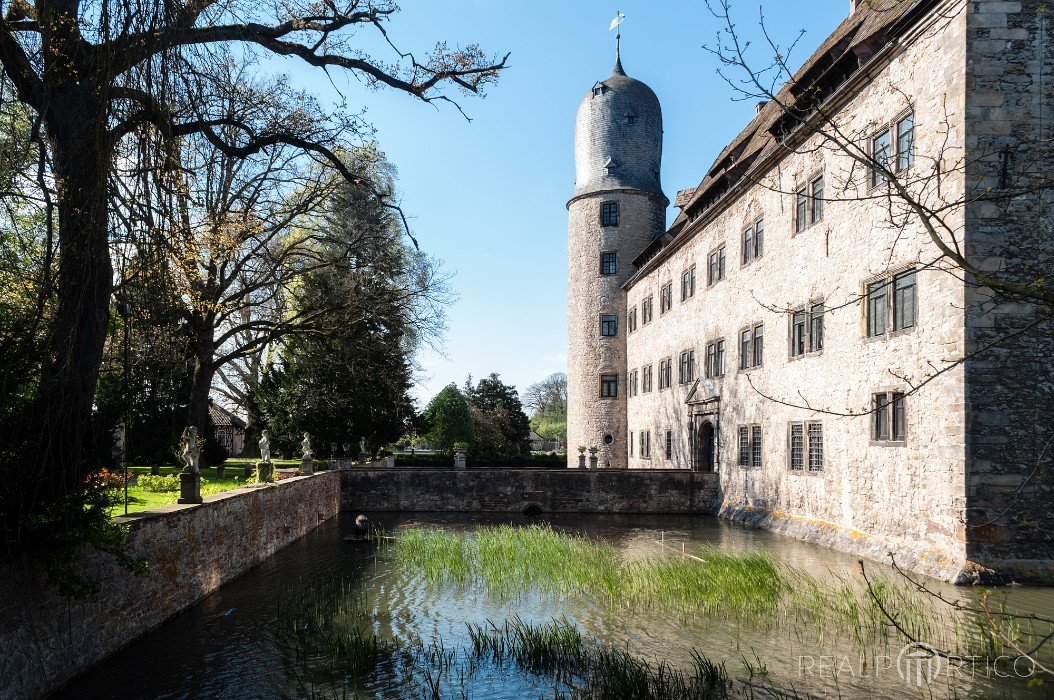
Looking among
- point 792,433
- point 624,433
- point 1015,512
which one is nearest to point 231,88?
point 1015,512

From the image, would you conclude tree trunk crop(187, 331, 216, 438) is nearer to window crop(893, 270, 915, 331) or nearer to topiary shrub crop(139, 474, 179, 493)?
topiary shrub crop(139, 474, 179, 493)

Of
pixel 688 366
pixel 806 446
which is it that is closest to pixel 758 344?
pixel 806 446

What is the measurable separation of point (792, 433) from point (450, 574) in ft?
34.6

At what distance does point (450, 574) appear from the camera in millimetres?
12898

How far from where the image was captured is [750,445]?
22.1 metres

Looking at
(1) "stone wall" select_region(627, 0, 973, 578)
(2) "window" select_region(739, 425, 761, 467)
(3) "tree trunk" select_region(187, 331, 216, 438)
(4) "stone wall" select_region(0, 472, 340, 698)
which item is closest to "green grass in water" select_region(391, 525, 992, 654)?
(1) "stone wall" select_region(627, 0, 973, 578)

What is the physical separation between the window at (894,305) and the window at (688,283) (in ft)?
39.9

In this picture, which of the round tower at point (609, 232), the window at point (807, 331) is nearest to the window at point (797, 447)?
the window at point (807, 331)

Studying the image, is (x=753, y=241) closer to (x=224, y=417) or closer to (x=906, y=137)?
(x=906, y=137)

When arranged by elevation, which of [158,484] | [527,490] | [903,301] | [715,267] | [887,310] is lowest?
[527,490]

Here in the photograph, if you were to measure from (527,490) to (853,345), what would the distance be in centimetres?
1243

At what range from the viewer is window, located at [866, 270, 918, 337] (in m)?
14.4

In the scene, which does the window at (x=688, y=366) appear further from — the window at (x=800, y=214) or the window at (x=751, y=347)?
the window at (x=800, y=214)

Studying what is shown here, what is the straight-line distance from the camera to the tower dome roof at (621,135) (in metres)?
37.6
